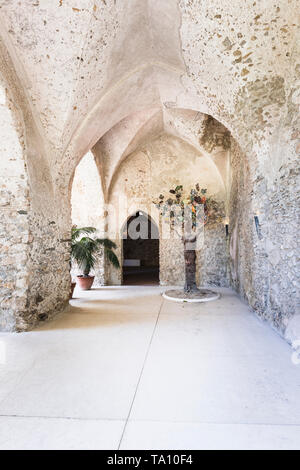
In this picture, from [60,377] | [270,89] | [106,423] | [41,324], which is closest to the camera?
[106,423]

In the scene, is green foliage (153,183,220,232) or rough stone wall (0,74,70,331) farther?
green foliage (153,183,220,232)

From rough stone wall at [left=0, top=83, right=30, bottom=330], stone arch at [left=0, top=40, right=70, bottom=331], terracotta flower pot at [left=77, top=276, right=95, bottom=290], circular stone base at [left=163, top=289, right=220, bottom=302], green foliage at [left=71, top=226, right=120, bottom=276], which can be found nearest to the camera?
stone arch at [left=0, top=40, right=70, bottom=331]

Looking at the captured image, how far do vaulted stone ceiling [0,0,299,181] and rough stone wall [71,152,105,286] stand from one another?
3019 mm

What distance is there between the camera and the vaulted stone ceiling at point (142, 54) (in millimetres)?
3314

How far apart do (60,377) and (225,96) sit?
4.45 metres

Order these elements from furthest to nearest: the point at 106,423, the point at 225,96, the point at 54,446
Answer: the point at 225,96 → the point at 106,423 → the point at 54,446

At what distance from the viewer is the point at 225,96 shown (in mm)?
4375

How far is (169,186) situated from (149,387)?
6735mm

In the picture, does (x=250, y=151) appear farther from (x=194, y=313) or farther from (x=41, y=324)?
(x=41, y=324)

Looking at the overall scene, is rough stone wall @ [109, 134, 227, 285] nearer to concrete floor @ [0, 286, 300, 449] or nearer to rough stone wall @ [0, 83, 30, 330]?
concrete floor @ [0, 286, 300, 449]

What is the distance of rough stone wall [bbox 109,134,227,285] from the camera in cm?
791

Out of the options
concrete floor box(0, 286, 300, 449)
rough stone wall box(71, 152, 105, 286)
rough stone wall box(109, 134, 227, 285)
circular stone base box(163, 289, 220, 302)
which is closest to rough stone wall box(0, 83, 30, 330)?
concrete floor box(0, 286, 300, 449)

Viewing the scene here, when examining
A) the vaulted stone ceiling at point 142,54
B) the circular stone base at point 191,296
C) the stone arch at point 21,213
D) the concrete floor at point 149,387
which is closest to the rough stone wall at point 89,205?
the circular stone base at point 191,296

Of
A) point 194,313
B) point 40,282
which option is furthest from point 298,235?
point 40,282
